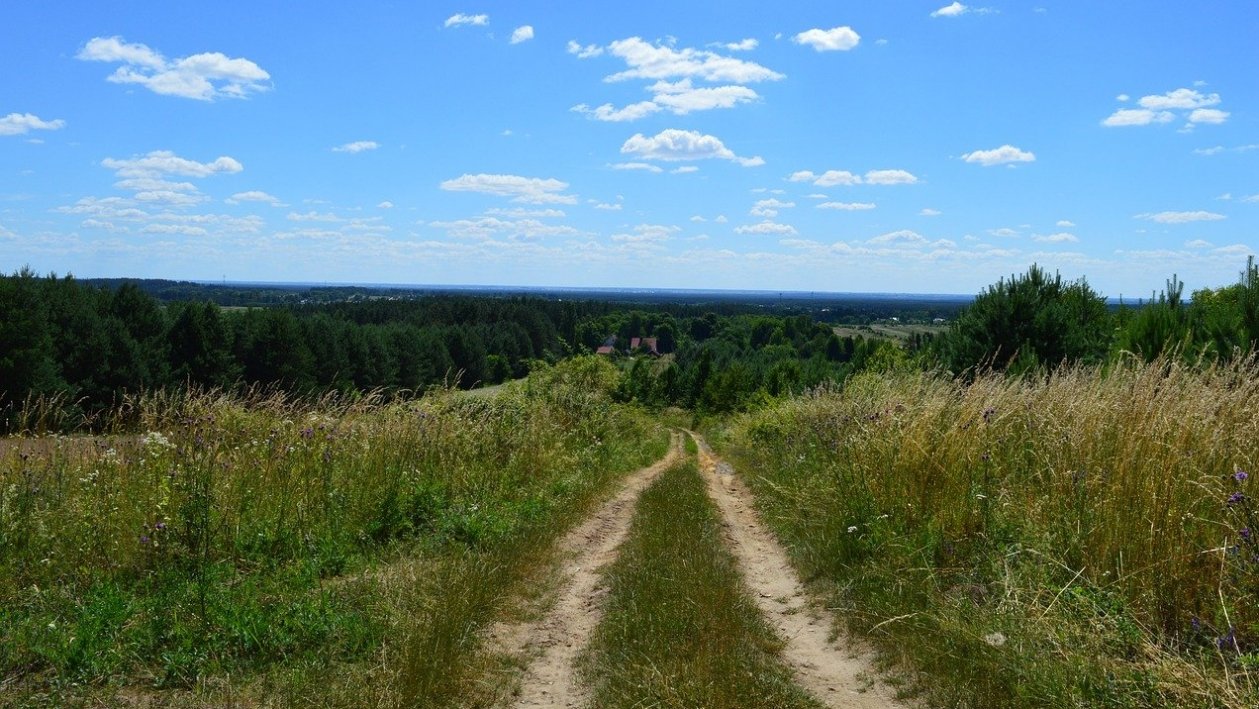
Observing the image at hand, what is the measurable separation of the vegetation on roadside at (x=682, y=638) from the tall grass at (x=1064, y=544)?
82 cm

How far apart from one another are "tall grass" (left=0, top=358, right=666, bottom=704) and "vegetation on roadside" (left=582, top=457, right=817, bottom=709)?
93 cm

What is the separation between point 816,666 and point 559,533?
401 cm

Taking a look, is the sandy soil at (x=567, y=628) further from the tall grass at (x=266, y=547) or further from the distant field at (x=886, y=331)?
the distant field at (x=886, y=331)

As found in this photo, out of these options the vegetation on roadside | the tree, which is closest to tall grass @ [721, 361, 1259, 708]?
the vegetation on roadside

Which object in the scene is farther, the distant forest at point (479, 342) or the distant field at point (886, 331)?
the distant field at point (886, 331)

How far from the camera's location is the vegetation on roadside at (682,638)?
183 inches

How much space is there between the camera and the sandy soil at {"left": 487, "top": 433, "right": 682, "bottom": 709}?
495 centimetres

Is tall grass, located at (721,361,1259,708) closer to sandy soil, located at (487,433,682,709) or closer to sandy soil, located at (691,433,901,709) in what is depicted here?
sandy soil, located at (691,433,901,709)

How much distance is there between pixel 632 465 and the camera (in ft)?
51.4

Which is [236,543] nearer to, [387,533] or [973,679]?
[387,533]

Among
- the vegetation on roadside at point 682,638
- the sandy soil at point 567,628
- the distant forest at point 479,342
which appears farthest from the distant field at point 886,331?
the vegetation on roadside at point 682,638

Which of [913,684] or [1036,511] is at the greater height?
[1036,511]

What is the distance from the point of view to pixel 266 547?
22.3ft

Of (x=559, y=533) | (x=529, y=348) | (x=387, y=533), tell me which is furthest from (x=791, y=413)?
(x=529, y=348)
